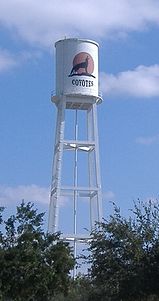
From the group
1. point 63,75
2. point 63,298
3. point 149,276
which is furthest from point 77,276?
point 63,75

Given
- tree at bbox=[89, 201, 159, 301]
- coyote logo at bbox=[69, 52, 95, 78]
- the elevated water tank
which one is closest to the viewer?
tree at bbox=[89, 201, 159, 301]

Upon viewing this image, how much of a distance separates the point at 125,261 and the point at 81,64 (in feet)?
74.0

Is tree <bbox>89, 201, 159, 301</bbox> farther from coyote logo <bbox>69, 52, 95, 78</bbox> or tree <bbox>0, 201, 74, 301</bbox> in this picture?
coyote logo <bbox>69, 52, 95, 78</bbox>

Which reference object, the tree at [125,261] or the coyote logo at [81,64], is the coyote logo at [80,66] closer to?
the coyote logo at [81,64]

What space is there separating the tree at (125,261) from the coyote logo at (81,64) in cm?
2024

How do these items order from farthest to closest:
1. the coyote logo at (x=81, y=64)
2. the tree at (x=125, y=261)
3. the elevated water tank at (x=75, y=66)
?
the coyote logo at (x=81, y=64), the elevated water tank at (x=75, y=66), the tree at (x=125, y=261)

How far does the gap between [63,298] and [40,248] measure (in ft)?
9.53

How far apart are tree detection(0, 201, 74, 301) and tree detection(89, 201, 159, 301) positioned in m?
3.96

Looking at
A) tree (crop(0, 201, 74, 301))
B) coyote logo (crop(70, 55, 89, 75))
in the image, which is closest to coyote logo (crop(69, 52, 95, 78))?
coyote logo (crop(70, 55, 89, 75))

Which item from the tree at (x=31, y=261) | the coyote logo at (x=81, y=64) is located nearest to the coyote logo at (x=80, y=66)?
the coyote logo at (x=81, y=64)

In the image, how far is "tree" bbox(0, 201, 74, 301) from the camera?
1804 inches

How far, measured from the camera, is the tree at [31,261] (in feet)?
150

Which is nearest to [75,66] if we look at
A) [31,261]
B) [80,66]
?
[80,66]

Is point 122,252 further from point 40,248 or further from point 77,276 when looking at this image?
point 77,276
